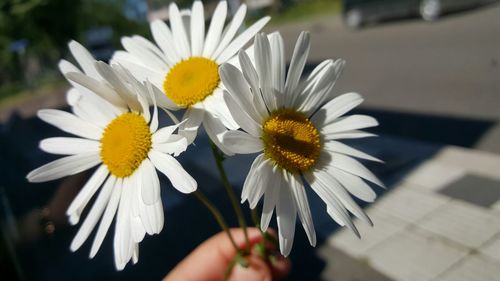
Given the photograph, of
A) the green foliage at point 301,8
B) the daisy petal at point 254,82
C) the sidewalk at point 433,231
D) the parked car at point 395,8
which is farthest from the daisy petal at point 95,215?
the green foliage at point 301,8

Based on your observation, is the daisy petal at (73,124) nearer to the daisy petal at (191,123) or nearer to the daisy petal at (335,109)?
the daisy petal at (191,123)

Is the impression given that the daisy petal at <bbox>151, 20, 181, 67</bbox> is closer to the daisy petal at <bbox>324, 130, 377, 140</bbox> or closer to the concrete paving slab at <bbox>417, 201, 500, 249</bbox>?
the daisy petal at <bbox>324, 130, 377, 140</bbox>

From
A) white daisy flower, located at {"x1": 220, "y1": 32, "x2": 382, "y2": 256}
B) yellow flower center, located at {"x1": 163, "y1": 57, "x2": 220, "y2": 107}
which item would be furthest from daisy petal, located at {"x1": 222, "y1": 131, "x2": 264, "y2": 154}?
yellow flower center, located at {"x1": 163, "y1": 57, "x2": 220, "y2": 107}

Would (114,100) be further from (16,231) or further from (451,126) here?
(451,126)

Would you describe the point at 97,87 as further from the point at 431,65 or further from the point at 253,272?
the point at 431,65

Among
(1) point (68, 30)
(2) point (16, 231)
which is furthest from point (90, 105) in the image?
(1) point (68, 30)

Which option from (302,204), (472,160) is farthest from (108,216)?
(472,160)

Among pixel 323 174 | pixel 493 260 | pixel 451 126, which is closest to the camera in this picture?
pixel 323 174
